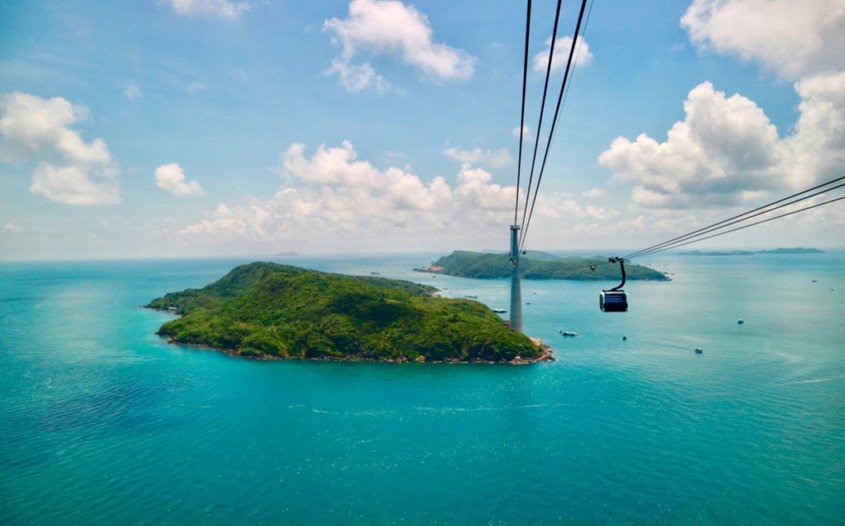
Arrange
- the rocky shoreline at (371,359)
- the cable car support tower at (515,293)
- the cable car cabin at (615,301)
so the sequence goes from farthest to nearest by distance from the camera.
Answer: the cable car support tower at (515,293)
the rocky shoreline at (371,359)
the cable car cabin at (615,301)

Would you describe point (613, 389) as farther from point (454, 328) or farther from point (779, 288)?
point (779, 288)

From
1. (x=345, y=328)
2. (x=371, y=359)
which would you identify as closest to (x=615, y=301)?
(x=371, y=359)

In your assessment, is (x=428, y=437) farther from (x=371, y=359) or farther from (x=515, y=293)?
(x=515, y=293)

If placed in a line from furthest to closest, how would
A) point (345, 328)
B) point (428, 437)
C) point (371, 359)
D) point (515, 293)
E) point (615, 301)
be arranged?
point (515, 293) → point (345, 328) → point (371, 359) → point (428, 437) → point (615, 301)

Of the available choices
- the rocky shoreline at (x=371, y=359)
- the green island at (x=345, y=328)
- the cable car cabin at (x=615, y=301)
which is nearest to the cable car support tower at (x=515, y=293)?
the green island at (x=345, y=328)

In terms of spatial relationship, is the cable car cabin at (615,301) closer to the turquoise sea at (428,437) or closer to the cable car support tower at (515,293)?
the turquoise sea at (428,437)
